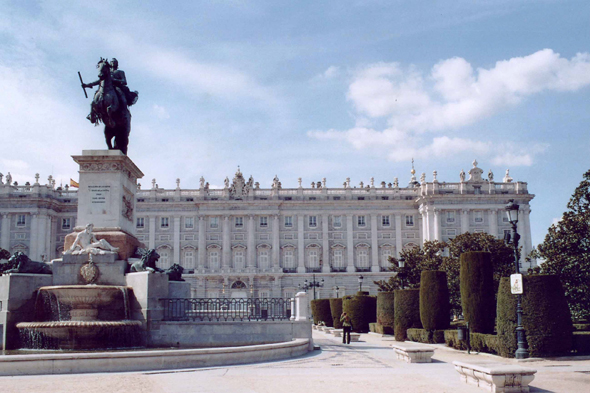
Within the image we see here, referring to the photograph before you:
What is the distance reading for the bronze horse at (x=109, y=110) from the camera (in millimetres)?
17047

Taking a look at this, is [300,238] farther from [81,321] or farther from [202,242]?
[81,321]

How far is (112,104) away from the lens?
17.0 m

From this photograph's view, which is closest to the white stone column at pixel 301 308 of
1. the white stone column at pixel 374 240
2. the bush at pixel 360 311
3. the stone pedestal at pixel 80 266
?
the stone pedestal at pixel 80 266

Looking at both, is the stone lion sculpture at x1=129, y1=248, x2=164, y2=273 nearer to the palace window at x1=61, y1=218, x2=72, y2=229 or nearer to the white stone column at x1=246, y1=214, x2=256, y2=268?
the white stone column at x1=246, y1=214, x2=256, y2=268

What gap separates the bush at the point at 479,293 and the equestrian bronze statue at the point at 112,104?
37.8 feet

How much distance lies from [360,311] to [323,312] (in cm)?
809

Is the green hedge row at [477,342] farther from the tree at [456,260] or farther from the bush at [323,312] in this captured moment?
the bush at [323,312]

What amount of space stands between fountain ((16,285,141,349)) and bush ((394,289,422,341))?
14.1 metres

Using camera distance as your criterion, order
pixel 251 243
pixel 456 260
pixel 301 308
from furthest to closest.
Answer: pixel 251 243
pixel 456 260
pixel 301 308

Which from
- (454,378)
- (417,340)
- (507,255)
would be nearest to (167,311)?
(454,378)

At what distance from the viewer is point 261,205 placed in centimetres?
8238

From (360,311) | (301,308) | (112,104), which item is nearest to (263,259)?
(360,311)

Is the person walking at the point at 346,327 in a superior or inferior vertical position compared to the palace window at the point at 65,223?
inferior

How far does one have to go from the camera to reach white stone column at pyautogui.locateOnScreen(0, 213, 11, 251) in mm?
79250
